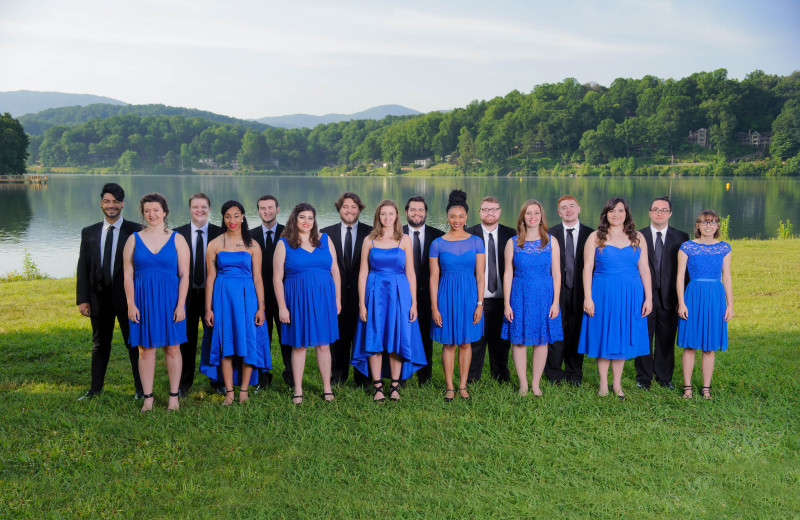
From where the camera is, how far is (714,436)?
15.5 feet

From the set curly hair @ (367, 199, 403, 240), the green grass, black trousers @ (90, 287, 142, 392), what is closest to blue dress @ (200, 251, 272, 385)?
the green grass

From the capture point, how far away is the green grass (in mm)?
3832

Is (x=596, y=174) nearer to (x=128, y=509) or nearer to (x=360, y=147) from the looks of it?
(x=360, y=147)

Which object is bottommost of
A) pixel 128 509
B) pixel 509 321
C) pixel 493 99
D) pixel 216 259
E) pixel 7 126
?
pixel 128 509

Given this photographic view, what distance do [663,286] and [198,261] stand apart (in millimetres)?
4674

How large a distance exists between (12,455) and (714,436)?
5515 mm

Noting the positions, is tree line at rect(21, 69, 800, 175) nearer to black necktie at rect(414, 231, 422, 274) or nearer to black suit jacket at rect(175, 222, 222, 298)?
black necktie at rect(414, 231, 422, 274)

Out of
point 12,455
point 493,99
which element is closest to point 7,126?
point 12,455

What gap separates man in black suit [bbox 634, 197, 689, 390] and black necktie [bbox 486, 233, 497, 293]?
1548mm

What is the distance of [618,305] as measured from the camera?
5.51 metres

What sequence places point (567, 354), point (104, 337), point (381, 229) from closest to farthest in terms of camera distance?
point (381, 229) < point (104, 337) < point (567, 354)

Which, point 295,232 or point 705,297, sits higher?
point 295,232

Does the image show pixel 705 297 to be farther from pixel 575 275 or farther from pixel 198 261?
pixel 198 261

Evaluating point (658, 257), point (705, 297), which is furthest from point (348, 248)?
point (705, 297)
